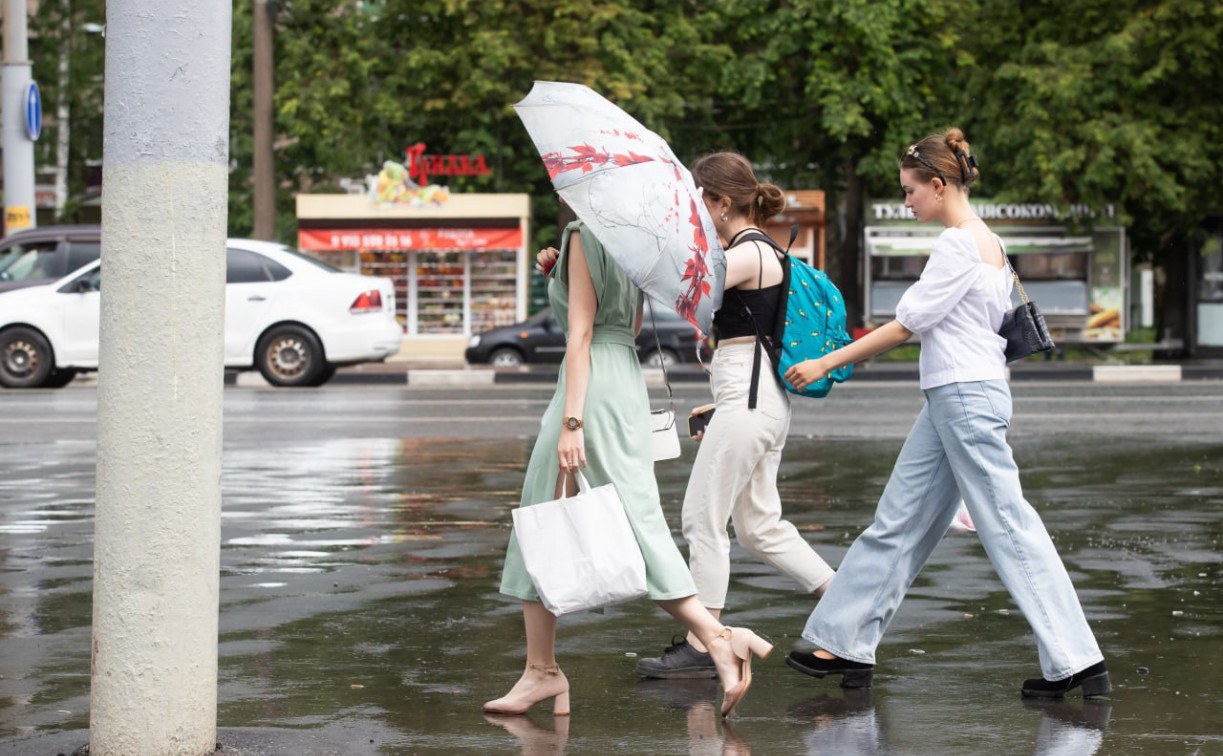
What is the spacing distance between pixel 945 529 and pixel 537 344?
940 inches

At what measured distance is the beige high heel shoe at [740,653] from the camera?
16.7 feet

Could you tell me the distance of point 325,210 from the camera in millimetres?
36531

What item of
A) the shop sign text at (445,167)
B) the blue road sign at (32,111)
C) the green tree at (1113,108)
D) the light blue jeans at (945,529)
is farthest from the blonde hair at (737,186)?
the shop sign text at (445,167)

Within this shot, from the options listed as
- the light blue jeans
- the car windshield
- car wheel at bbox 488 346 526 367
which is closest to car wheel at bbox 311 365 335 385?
the car windshield

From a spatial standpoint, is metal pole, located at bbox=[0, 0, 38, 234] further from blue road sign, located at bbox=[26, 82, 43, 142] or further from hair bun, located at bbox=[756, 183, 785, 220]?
hair bun, located at bbox=[756, 183, 785, 220]

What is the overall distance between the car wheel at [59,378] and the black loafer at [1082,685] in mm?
18100

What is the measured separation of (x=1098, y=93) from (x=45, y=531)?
2632 centimetres

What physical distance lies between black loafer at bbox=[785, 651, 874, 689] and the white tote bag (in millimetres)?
834

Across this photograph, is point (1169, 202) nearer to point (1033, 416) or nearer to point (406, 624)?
point (1033, 416)

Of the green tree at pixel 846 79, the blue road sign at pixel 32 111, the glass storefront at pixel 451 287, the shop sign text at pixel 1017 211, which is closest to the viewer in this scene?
the blue road sign at pixel 32 111

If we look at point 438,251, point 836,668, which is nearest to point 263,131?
point 438,251

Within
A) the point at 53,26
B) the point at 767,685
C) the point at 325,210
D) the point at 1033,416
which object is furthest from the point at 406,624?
the point at 53,26

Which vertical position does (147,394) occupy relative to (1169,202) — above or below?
below

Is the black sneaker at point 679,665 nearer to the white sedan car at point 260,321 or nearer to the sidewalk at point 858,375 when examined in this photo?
the white sedan car at point 260,321
